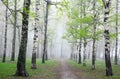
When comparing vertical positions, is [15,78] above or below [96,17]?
below

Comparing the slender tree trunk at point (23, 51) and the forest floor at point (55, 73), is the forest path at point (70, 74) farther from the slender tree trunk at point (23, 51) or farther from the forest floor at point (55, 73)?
the slender tree trunk at point (23, 51)

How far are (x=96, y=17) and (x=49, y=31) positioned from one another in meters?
30.4

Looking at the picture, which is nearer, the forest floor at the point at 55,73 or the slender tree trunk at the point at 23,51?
the slender tree trunk at the point at 23,51

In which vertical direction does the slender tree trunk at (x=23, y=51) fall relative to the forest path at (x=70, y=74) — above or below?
above

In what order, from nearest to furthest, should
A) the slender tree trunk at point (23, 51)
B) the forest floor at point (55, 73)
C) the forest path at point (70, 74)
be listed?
the slender tree trunk at point (23, 51), the forest floor at point (55, 73), the forest path at point (70, 74)

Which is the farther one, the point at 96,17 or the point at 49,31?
the point at 49,31

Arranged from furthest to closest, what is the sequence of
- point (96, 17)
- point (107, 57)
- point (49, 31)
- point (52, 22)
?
1. point (52, 22)
2. point (49, 31)
3. point (96, 17)
4. point (107, 57)

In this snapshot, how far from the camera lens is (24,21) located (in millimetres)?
16297

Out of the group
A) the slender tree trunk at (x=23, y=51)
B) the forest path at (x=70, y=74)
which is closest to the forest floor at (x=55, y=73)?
the forest path at (x=70, y=74)

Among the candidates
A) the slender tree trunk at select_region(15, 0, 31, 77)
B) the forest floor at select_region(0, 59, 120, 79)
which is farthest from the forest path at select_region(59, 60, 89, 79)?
the slender tree trunk at select_region(15, 0, 31, 77)

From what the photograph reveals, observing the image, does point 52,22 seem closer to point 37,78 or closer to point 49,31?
point 49,31

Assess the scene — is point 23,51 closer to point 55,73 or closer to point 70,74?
point 55,73

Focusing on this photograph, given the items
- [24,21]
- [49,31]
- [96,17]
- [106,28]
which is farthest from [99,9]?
[49,31]

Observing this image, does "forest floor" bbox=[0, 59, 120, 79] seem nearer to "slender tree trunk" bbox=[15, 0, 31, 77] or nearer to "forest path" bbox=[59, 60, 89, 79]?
"forest path" bbox=[59, 60, 89, 79]
